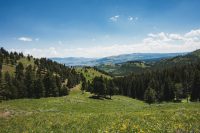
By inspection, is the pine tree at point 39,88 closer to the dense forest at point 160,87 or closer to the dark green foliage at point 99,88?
the dense forest at point 160,87

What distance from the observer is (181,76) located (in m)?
109

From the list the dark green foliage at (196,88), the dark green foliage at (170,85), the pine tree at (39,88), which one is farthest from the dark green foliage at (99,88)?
the dark green foliage at (196,88)

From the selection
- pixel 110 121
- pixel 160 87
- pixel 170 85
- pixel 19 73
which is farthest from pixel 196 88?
pixel 19 73

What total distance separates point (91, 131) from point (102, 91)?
70370 mm

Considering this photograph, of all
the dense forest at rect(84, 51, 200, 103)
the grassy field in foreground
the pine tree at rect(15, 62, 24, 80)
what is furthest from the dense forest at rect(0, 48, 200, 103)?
the grassy field in foreground

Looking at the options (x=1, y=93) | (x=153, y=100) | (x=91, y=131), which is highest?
(x=91, y=131)

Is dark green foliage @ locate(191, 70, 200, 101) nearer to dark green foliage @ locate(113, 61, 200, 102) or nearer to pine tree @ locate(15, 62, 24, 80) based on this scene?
dark green foliage @ locate(113, 61, 200, 102)

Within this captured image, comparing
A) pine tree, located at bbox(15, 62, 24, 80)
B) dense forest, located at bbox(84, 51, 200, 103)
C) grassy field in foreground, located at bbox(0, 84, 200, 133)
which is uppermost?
grassy field in foreground, located at bbox(0, 84, 200, 133)

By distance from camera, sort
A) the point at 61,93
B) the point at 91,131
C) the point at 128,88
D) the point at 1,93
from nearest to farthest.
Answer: the point at 91,131, the point at 1,93, the point at 61,93, the point at 128,88

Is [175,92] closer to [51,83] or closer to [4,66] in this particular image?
[51,83]

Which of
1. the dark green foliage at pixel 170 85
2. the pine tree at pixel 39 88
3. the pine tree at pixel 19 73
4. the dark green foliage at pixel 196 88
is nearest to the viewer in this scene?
the pine tree at pixel 39 88

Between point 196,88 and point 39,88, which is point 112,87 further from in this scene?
point 196,88

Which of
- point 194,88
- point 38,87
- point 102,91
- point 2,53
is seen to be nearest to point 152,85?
point 194,88

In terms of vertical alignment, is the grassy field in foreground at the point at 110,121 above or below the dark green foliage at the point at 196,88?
above
